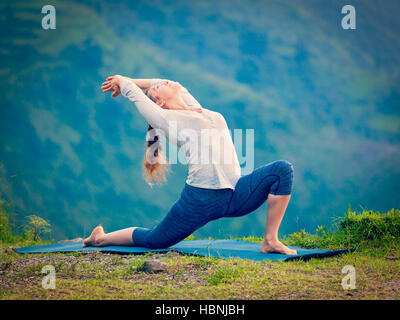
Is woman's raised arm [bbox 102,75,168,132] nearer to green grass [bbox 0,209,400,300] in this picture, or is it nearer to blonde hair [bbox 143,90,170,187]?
blonde hair [bbox 143,90,170,187]

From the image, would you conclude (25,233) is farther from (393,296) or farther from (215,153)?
(393,296)

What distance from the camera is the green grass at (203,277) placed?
2.13m

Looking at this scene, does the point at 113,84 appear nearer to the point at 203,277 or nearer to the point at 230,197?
the point at 230,197

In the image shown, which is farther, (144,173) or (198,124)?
(144,173)

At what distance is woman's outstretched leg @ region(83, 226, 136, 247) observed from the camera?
3.51m

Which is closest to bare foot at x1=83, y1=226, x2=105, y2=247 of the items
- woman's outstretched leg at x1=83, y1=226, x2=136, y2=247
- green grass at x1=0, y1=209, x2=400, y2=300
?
woman's outstretched leg at x1=83, y1=226, x2=136, y2=247

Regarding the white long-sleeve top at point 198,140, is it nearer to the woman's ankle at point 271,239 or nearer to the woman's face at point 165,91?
the woman's face at point 165,91

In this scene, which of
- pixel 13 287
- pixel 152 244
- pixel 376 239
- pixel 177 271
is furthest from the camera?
pixel 376 239

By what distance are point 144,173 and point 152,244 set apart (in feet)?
2.08

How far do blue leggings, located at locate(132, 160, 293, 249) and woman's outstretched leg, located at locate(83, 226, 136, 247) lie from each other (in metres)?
0.62

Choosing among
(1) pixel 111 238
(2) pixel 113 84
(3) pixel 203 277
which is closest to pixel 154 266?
(3) pixel 203 277
